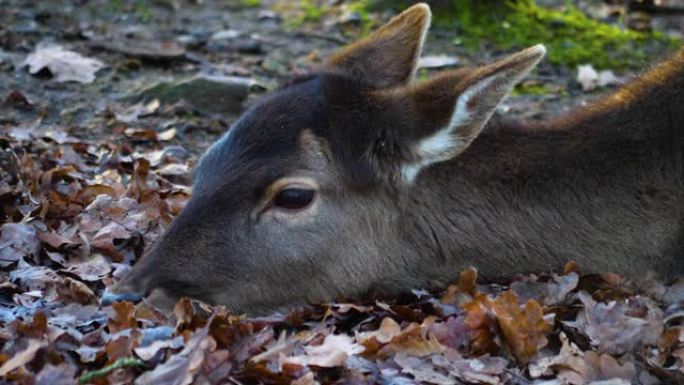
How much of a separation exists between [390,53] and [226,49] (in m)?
5.51

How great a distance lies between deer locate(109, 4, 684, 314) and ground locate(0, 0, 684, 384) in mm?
193

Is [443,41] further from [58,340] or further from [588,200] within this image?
[58,340]

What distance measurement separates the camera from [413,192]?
18.9 feet

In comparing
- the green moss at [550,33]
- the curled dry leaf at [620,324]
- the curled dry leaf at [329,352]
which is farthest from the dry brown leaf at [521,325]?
the green moss at [550,33]

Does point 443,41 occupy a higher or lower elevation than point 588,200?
lower

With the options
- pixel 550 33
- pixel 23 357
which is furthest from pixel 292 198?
pixel 550 33

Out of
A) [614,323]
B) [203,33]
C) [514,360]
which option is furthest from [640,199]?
[203,33]

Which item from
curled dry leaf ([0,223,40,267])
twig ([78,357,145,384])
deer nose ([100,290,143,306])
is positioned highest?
twig ([78,357,145,384])

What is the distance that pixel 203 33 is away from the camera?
12.1 meters

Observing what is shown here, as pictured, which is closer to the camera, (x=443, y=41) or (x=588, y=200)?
(x=588, y=200)

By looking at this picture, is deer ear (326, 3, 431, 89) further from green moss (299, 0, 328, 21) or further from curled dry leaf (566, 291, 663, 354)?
green moss (299, 0, 328, 21)

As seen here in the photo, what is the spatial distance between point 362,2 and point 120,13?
278cm

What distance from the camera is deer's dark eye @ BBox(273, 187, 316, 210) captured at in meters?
5.52

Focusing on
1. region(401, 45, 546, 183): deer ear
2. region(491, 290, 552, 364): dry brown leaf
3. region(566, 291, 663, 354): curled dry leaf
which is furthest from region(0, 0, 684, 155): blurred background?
region(491, 290, 552, 364): dry brown leaf
